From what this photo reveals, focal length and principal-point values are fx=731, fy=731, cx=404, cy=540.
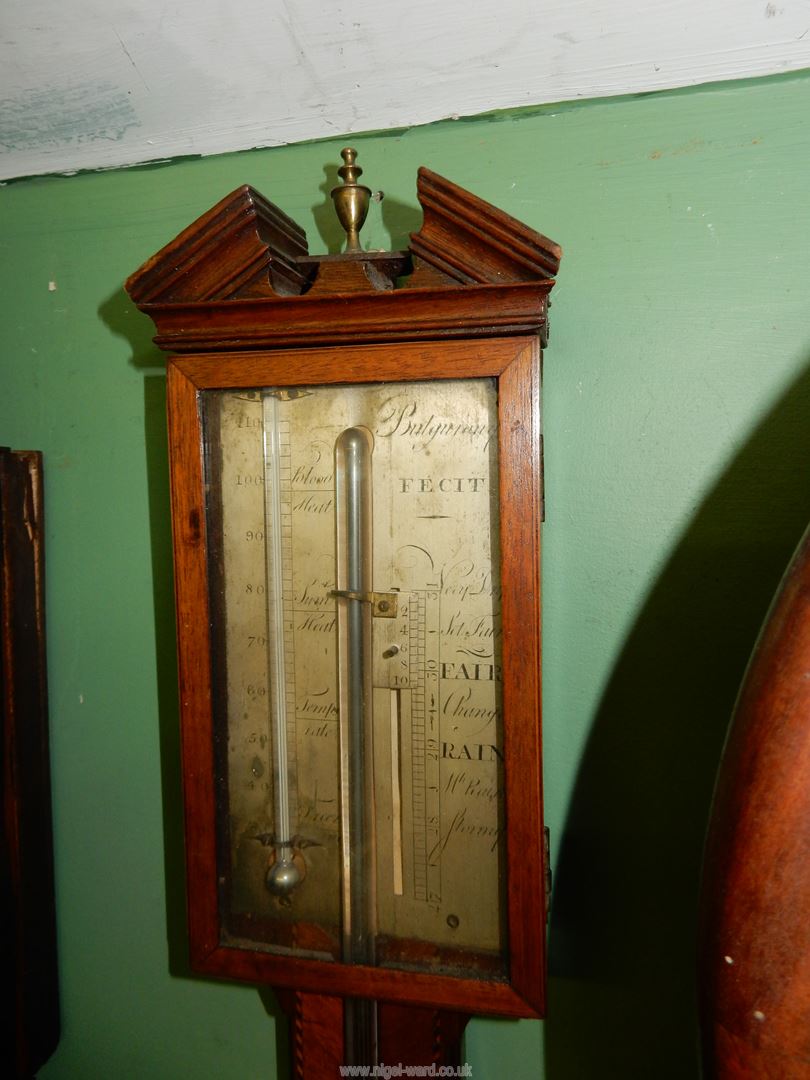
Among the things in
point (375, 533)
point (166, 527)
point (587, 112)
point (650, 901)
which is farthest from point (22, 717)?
point (587, 112)

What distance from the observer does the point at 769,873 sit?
44 centimetres

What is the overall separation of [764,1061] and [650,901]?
453 millimetres

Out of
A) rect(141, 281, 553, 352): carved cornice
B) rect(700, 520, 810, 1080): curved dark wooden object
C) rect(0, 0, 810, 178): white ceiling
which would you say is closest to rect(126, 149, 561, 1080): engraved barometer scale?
rect(141, 281, 553, 352): carved cornice

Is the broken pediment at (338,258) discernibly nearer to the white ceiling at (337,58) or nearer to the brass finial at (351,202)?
the brass finial at (351,202)

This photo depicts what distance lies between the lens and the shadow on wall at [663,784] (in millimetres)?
822

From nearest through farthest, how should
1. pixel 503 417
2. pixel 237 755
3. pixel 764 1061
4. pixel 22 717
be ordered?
1. pixel 764 1061
2. pixel 503 417
3. pixel 237 755
4. pixel 22 717

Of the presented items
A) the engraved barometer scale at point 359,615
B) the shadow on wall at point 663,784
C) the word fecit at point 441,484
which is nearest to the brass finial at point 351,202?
the engraved barometer scale at point 359,615

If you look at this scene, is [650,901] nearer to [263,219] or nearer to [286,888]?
[286,888]

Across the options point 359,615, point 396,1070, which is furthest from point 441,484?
point 396,1070

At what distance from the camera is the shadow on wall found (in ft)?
2.70

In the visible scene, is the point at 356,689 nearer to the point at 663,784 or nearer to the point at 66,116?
the point at 663,784

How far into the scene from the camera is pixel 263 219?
76cm

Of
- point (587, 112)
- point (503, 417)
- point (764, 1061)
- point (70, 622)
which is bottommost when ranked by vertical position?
point (764, 1061)

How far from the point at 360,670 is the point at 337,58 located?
27.0 inches
